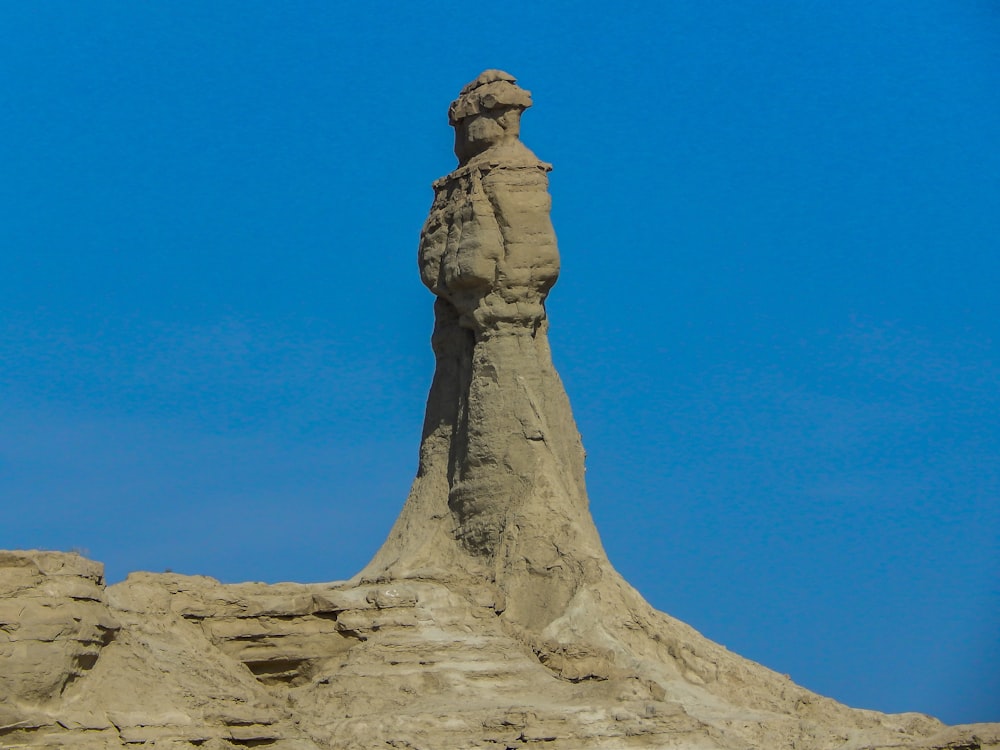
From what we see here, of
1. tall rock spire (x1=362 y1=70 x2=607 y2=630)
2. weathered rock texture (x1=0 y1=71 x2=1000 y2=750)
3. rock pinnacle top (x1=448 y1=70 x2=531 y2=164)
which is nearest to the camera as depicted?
weathered rock texture (x1=0 y1=71 x2=1000 y2=750)

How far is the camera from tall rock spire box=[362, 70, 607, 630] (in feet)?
119

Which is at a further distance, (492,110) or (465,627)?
(492,110)

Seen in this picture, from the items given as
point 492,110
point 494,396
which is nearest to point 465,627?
point 494,396

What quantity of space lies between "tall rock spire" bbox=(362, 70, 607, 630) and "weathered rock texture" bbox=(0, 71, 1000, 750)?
3 centimetres

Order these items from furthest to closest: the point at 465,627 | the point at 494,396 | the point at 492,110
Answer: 1. the point at 492,110
2. the point at 494,396
3. the point at 465,627

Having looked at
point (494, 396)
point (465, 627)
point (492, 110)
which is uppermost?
point (492, 110)

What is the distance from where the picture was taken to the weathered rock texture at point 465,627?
28.9 metres

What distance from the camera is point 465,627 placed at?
3422cm

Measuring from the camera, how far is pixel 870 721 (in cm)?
3472

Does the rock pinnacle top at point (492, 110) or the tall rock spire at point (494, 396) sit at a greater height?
the rock pinnacle top at point (492, 110)

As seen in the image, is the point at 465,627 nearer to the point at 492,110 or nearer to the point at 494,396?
the point at 494,396

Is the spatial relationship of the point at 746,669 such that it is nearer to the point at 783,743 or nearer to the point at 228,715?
the point at 783,743

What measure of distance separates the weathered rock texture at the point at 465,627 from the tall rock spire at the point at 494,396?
35mm

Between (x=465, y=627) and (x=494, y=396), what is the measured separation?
14.3 ft
